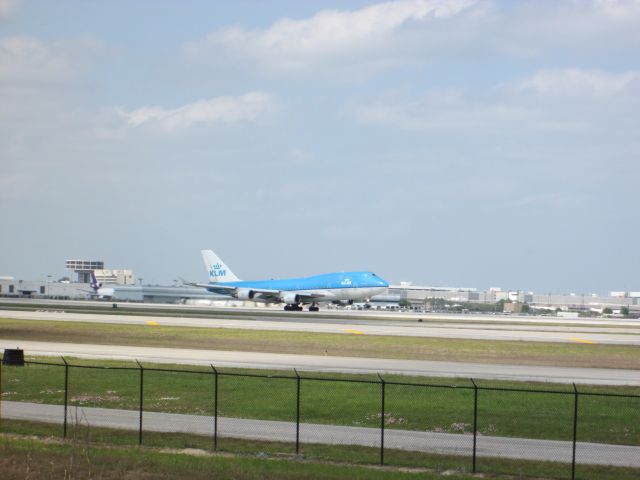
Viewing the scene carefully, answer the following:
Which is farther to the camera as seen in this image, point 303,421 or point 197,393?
point 197,393

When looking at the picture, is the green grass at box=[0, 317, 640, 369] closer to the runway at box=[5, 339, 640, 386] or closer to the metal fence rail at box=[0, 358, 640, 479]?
the runway at box=[5, 339, 640, 386]

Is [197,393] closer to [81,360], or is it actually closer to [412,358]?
[81,360]

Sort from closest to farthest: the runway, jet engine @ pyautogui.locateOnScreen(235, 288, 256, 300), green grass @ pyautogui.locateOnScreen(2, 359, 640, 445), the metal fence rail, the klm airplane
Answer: the metal fence rail, green grass @ pyautogui.locateOnScreen(2, 359, 640, 445), the runway, the klm airplane, jet engine @ pyautogui.locateOnScreen(235, 288, 256, 300)

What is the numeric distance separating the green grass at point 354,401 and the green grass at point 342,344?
41.0ft

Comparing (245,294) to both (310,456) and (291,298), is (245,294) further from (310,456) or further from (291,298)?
(310,456)

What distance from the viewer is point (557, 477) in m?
19.9

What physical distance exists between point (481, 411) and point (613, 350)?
27530 mm

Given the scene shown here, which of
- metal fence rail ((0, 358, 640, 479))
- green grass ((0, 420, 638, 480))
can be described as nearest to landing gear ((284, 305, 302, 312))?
metal fence rail ((0, 358, 640, 479))

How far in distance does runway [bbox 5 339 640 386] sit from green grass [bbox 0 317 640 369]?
2.82 metres

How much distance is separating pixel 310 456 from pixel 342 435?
318cm

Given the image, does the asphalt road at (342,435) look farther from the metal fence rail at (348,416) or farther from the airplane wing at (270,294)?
the airplane wing at (270,294)

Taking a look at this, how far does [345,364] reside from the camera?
1736 inches

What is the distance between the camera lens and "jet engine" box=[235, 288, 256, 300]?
365ft

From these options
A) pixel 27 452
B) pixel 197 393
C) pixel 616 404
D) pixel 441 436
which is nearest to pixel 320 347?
pixel 197 393
